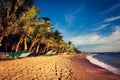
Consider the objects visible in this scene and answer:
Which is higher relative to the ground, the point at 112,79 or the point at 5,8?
the point at 5,8

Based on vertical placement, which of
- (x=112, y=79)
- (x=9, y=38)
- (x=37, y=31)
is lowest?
(x=112, y=79)

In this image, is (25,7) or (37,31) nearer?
(25,7)

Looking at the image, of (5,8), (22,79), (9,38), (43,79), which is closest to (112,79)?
(43,79)

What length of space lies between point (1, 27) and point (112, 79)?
15635 mm

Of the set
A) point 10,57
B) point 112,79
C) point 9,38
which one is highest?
point 9,38

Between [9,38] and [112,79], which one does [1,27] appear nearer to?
[9,38]

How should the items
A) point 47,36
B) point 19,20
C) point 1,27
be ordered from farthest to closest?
point 47,36 < point 19,20 < point 1,27

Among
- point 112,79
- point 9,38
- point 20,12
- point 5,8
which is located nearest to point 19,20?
point 20,12

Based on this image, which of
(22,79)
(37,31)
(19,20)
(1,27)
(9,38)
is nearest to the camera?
Answer: (22,79)

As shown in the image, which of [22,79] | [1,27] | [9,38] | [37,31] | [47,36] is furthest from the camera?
[47,36]

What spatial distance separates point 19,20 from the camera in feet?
70.4

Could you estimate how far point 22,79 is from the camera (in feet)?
28.3

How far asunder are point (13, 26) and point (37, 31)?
52.4 ft

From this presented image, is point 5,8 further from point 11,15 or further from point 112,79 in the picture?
point 112,79
